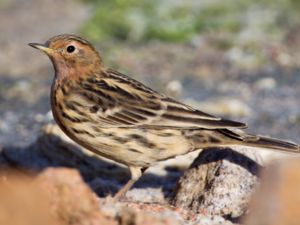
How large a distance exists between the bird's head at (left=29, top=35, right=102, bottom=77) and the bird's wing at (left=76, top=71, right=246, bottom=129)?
0.54 feet

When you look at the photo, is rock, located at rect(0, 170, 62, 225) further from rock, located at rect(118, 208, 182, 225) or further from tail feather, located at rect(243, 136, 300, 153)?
tail feather, located at rect(243, 136, 300, 153)

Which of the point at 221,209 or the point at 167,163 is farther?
the point at 167,163

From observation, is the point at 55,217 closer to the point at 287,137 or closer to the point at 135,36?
the point at 287,137

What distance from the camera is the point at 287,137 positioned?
11680 millimetres

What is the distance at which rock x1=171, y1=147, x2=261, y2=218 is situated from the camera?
26.9ft

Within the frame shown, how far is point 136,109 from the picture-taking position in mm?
8867

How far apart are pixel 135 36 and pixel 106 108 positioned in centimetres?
748

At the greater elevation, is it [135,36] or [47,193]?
[135,36]

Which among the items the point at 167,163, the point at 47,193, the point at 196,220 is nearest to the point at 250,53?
the point at 167,163

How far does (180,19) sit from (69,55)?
7.40 meters

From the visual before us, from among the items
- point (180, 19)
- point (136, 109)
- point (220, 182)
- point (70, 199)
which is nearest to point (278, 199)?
point (70, 199)

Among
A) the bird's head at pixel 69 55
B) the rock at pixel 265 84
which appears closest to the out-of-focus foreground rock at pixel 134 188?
the bird's head at pixel 69 55

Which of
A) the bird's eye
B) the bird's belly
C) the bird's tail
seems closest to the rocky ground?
the bird's tail

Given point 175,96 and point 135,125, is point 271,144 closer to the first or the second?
point 135,125
